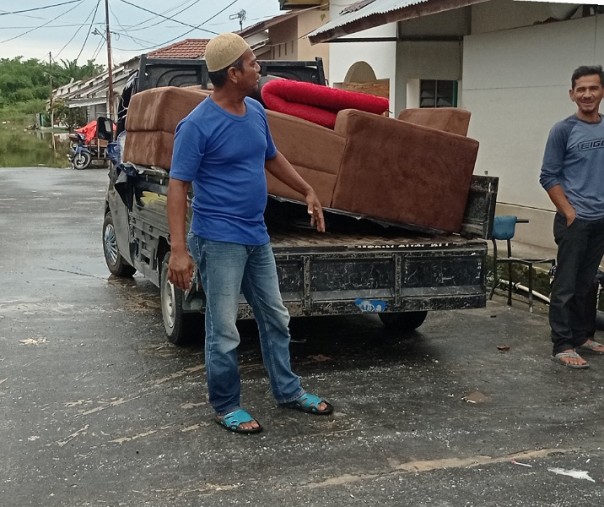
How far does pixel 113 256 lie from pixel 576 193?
5.40 metres

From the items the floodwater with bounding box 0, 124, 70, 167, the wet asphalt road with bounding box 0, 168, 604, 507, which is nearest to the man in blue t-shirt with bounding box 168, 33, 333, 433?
the wet asphalt road with bounding box 0, 168, 604, 507

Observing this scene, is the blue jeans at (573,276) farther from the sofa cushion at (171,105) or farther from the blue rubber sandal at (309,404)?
the sofa cushion at (171,105)

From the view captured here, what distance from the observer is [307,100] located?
604 cm

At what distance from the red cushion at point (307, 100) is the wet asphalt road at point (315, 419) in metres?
1.70

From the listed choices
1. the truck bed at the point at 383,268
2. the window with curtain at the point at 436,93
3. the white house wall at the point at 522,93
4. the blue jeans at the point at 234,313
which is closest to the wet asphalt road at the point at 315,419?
the blue jeans at the point at 234,313

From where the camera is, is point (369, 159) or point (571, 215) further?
point (369, 159)

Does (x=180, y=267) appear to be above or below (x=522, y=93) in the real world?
below

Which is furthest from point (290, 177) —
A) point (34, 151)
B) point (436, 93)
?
point (34, 151)

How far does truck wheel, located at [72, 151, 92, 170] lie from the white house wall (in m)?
21.0

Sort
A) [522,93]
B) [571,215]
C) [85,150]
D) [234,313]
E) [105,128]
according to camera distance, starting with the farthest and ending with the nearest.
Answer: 1. [85,150]
2. [522,93]
3. [105,128]
4. [571,215]
5. [234,313]

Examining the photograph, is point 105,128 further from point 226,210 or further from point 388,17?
point 226,210

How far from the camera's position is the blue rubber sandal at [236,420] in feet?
14.9

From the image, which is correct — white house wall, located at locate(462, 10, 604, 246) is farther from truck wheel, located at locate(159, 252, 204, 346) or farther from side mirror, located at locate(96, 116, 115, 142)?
truck wheel, located at locate(159, 252, 204, 346)

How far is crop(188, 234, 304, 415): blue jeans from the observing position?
4469 millimetres
